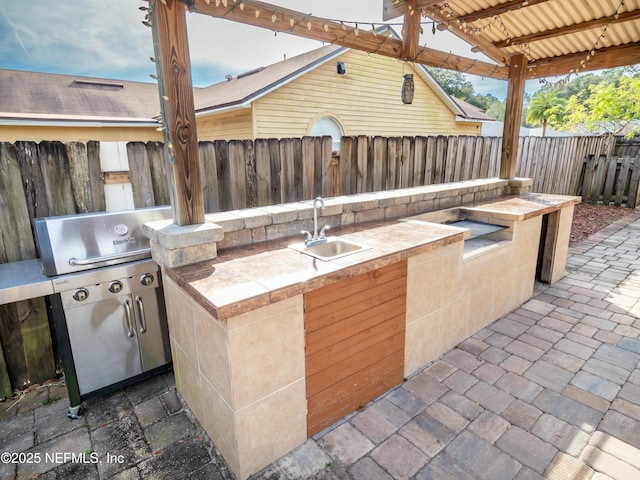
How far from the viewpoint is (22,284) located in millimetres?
2049

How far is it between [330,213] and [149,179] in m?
1.48

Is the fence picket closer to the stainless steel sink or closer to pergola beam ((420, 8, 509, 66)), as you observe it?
pergola beam ((420, 8, 509, 66))

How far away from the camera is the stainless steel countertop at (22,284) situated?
78.7 inches

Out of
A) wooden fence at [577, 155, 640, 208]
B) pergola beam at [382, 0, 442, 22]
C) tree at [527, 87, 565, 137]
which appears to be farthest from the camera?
tree at [527, 87, 565, 137]

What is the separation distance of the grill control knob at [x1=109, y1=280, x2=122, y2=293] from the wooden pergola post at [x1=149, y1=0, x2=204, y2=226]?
60 cm

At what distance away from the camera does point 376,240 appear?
2.54 meters

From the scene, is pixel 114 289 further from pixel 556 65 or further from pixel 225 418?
pixel 556 65

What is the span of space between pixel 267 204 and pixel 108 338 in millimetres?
1608

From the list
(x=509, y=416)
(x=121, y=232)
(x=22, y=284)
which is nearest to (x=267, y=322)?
(x=121, y=232)

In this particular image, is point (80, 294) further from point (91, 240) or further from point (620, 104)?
point (620, 104)

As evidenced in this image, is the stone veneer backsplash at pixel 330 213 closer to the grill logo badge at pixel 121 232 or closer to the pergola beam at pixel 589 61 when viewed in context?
the grill logo badge at pixel 121 232

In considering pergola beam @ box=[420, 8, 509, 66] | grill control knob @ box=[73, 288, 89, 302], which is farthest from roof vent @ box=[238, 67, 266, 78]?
grill control knob @ box=[73, 288, 89, 302]

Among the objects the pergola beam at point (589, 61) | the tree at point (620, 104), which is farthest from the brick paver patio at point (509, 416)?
the tree at point (620, 104)

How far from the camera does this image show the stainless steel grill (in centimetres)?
215
